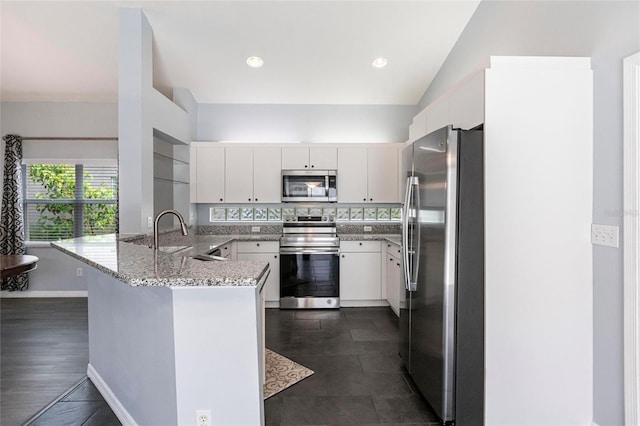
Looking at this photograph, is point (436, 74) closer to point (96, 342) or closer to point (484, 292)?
point (484, 292)

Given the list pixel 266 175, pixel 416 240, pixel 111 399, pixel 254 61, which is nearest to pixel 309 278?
pixel 266 175

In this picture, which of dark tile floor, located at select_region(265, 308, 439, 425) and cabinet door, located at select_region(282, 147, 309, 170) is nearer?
dark tile floor, located at select_region(265, 308, 439, 425)

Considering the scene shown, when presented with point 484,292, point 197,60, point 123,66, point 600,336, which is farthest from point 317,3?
point 600,336

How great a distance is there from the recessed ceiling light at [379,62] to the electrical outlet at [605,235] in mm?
2945

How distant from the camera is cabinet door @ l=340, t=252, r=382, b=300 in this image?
437 centimetres

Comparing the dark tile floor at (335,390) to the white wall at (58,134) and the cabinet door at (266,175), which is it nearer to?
the cabinet door at (266,175)

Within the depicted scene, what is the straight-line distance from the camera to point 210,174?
15.3 feet

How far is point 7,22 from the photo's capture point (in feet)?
10.9

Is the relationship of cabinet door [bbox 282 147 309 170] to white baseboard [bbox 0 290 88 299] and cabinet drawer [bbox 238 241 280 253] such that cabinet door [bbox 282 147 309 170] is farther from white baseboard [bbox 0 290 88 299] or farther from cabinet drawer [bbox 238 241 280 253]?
white baseboard [bbox 0 290 88 299]

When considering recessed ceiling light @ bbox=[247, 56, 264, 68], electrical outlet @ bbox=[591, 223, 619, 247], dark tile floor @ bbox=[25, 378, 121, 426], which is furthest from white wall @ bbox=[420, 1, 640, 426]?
recessed ceiling light @ bbox=[247, 56, 264, 68]

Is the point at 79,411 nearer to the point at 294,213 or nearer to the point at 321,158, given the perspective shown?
the point at 294,213

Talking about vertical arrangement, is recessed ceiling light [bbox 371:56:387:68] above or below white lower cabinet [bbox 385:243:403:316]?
above

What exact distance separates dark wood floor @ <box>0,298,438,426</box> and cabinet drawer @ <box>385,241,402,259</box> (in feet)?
2.40

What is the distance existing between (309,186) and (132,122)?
2.22 metres
